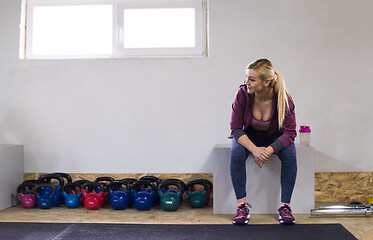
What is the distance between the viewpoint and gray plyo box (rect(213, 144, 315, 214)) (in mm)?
2346

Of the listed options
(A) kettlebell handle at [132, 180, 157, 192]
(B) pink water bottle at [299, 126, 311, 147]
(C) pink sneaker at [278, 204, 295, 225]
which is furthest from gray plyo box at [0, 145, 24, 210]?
(B) pink water bottle at [299, 126, 311, 147]

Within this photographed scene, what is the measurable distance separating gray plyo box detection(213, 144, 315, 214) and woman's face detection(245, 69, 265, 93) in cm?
45

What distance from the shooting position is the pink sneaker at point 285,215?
209 cm

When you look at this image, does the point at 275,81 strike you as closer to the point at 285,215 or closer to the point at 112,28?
the point at 285,215

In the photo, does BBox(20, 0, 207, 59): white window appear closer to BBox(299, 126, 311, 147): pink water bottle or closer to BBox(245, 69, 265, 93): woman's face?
BBox(245, 69, 265, 93): woman's face

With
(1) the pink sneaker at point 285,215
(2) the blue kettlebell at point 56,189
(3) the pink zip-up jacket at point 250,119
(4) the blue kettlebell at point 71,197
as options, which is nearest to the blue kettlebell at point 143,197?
(4) the blue kettlebell at point 71,197

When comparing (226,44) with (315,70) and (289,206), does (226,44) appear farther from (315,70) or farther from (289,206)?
(289,206)

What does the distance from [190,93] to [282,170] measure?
100 cm

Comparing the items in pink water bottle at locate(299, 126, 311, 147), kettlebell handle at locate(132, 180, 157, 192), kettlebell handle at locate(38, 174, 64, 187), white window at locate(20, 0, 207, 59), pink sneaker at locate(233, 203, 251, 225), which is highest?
white window at locate(20, 0, 207, 59)

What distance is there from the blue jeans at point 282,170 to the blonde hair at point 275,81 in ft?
0.62

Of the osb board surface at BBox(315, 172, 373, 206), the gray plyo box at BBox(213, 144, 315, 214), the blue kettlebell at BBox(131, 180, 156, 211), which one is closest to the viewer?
the gray plyo box at BBox(213, 144, 315, 214)

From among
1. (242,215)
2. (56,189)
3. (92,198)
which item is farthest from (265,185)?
(56,189)

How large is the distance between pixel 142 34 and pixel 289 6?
1188 mm

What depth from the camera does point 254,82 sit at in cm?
214
